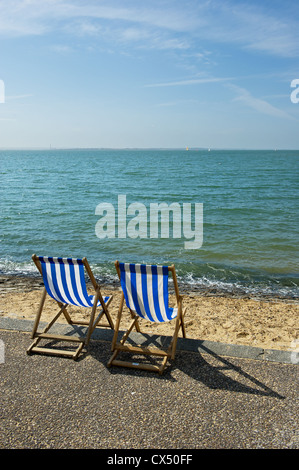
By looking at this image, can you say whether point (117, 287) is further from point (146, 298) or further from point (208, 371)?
point (208, 371)

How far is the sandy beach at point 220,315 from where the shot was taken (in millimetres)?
5105

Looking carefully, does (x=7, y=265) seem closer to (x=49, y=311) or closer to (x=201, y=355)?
(x=49, y=311)

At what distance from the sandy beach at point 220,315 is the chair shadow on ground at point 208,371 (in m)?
1.08

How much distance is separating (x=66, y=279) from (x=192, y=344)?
1.61m

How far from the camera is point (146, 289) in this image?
395cm

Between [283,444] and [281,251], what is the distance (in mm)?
8429

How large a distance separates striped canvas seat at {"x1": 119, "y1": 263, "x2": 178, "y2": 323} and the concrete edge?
41cm

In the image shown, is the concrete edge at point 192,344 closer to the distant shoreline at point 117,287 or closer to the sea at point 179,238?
the distant shoreline at point 117,287

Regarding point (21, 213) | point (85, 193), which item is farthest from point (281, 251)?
point (85, 193)

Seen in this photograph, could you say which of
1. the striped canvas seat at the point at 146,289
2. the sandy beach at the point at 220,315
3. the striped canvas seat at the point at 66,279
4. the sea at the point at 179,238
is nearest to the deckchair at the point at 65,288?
the striped canvas seat at the point at 66,279

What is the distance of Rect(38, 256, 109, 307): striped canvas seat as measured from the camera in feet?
13.5

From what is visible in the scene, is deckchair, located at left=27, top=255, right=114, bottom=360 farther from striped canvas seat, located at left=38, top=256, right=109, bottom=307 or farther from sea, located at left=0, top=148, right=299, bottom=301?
sea, located at left=0, top=148, right=299, bottom=301

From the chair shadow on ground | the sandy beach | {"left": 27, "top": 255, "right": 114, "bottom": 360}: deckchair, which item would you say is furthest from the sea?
{"left": 27, "top": 255, "right": 114, "bottom": 360}: deckchair

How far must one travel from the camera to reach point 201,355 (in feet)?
13.1
